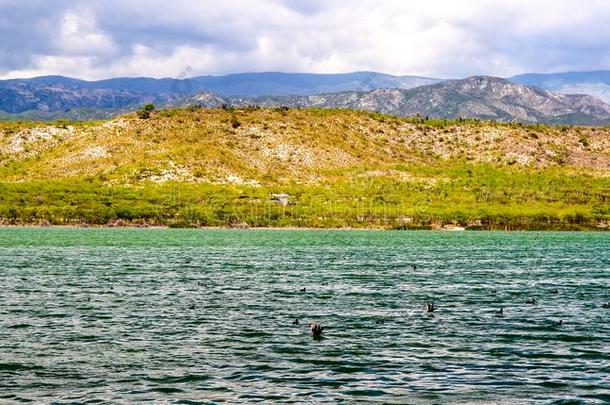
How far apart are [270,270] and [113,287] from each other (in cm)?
2140

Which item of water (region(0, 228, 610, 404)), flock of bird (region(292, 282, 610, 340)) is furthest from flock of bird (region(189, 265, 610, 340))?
water (region(0, 228, 610, 404))

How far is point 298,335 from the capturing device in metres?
A: 38.6

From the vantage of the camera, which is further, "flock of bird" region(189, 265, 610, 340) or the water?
"flock of bird" region(189, 265, 610, 340)

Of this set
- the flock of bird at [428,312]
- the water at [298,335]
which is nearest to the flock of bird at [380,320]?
the flock of bird at [428,312]

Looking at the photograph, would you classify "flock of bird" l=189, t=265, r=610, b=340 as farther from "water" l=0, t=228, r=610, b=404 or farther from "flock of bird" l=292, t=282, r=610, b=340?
"water" l=0, t=228, r=610, b=404

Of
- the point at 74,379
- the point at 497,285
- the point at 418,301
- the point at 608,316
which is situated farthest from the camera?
the point at 497,285

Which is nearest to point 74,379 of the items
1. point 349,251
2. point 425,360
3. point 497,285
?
point 425,360

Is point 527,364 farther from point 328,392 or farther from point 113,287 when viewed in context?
point 113,287

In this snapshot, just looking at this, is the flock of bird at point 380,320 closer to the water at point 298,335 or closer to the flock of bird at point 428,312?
the flock of bird at point 428,312

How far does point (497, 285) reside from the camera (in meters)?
65.0

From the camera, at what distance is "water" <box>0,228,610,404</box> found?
27938 millimetres

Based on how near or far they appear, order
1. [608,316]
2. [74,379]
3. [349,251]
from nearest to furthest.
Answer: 1. [74,379]
2. [608,316]
3. [349,251]

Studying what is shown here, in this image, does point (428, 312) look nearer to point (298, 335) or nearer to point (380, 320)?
point (380, 320)

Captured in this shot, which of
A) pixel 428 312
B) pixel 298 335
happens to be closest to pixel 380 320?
pixel 428 312
